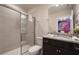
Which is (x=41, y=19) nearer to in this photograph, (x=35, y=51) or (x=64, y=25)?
(x=64, y=25)

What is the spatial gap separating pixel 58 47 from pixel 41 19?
0.57 meters

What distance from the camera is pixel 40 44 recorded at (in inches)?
71.9

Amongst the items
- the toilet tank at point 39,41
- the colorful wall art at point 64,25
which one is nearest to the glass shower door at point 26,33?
the toilet tank at point 39,41

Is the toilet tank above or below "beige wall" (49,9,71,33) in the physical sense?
below

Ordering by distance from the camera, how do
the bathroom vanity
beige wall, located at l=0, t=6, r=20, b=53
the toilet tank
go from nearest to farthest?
Result: 1. the bathroom vanity
2. the toilet tank
3. beige wall, located at l=0, t=6, r=20, b=53

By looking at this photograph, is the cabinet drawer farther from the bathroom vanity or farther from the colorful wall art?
the colorful wall art

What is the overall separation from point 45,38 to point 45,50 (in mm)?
215

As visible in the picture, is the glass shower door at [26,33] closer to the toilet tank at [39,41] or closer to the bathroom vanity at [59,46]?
the toilet tank at [39,41]

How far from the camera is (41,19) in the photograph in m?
1.77

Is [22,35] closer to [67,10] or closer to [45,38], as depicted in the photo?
[45,38]

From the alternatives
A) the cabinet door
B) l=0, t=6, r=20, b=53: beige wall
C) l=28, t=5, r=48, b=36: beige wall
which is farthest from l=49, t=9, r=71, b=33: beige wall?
l=0, t=6, r=20, b=53: beige wall

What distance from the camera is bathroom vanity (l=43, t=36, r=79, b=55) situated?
4.82 feet

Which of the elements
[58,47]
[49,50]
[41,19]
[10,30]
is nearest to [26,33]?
[10,30]

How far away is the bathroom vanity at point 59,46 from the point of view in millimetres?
1471
